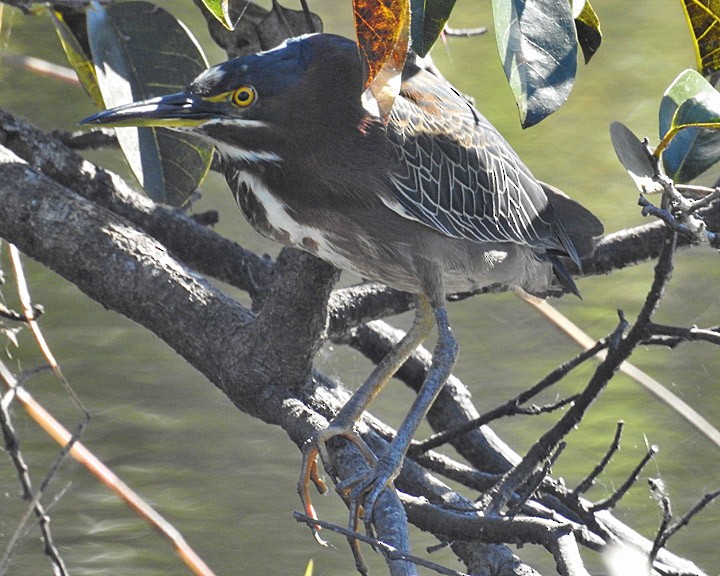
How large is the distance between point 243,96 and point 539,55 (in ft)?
1.57

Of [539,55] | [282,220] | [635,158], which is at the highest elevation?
[539,55]

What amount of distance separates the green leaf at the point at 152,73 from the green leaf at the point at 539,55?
77cm

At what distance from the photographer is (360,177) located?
1.70 meters

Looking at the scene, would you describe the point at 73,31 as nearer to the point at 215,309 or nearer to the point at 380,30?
the point at 215,309

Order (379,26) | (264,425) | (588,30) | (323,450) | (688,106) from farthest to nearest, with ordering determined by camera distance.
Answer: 1. (264,425)
2. (323,450)
3. (588,30)
4. (688,106)
5. (379,26)

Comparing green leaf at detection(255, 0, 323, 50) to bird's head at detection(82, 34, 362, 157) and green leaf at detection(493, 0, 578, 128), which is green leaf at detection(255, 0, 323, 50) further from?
green leaf at detection(493, 0, 578, 128)

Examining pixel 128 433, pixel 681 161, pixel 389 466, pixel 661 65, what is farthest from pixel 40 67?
pixel 661 65

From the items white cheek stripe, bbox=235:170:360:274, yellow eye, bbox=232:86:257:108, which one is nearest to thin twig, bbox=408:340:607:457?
white cheek stripe, bbox=235:170:360:274

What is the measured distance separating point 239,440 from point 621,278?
3.85 ft

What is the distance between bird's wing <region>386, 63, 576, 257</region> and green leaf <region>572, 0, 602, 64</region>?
293mm

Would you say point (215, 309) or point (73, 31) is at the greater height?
point (73, 31)

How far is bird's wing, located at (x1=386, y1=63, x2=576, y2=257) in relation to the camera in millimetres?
1751

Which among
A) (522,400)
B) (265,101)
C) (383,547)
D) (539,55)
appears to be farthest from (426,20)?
(522,400)

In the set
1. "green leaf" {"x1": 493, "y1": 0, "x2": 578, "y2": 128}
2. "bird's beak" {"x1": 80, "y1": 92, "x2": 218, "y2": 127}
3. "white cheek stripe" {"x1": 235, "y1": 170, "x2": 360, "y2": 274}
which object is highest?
"green leaf" {"x1": 493, "y1": 0, "x2": 578, "y2": 128}
